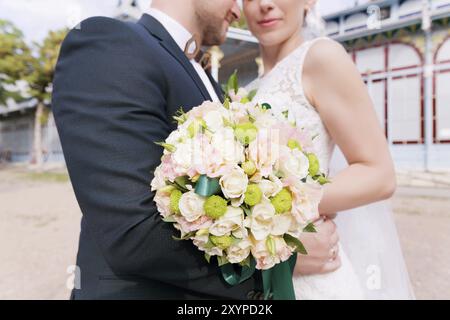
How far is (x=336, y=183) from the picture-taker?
1.33m

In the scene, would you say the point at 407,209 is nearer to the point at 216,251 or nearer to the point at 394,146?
the point at 394,146

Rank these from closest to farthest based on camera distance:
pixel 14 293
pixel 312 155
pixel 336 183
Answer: pixel 312 155 → pixel 336 183 → pixel 14 293

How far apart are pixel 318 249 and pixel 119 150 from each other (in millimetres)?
825

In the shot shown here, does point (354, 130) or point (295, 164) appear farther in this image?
point (354, 130)

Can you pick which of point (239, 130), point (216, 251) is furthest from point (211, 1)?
point (216, 251)

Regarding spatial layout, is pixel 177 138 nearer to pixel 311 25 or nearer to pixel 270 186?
pixel 270 186

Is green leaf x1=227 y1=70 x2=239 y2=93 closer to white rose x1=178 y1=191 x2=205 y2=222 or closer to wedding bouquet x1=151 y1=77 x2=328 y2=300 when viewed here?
wedding bouquet x1=151 y1=77 x2=328 y2=300

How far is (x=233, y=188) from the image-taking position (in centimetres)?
84

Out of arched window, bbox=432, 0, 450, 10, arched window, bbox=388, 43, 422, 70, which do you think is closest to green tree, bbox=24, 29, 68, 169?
arched window, bbox=388, 43, 422, 70

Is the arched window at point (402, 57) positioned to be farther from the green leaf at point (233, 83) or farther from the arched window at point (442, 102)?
the green leaf at point (233, 83)

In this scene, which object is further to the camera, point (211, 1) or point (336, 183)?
point (211, 1)

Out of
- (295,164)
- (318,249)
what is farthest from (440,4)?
(295,164)
